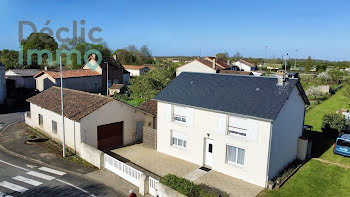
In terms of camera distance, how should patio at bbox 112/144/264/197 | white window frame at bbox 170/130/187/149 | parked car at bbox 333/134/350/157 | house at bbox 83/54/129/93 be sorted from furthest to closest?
1. house at bbox 83/54/129/93
2. parked car at bbox 333/134/350/157
3. white window frame at bbox 170/130/187/149
4. patio at bbox 112/144/264/197

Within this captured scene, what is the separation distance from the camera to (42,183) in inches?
600

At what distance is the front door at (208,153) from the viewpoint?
58.3ft

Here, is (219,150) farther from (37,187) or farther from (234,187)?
(37,187)

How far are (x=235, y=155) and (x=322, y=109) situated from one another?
25.2 metres

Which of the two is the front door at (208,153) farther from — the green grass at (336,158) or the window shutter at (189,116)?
the green grass at (336,158)

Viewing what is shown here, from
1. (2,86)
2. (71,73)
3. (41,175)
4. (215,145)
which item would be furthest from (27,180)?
(71,73)

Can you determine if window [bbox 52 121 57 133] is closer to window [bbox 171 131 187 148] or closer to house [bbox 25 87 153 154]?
house [bbox 25 87 153 154]

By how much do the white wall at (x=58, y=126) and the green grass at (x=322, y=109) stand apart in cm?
2289

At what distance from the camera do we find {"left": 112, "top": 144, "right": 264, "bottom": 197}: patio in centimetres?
1502

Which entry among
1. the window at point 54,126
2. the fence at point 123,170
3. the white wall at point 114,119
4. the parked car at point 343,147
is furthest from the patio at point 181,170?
the parked car at point 343,147

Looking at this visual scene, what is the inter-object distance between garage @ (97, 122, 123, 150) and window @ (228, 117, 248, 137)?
978 cm

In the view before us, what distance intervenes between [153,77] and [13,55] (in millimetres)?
Answer: 42424

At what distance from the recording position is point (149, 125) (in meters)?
23.9

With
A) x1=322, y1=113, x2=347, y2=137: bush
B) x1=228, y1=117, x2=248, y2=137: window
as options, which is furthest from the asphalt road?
x1=322, y1=113, x2=347, y2=137: bush
